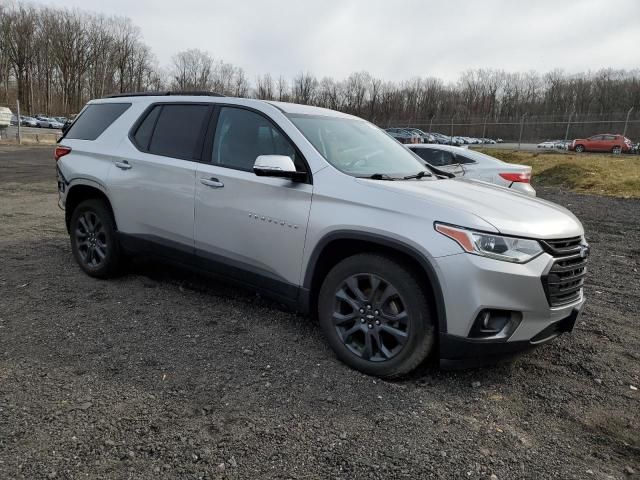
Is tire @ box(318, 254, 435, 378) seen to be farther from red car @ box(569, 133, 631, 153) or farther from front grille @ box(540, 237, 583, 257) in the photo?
red car @ box(569, 133, 631, 153)

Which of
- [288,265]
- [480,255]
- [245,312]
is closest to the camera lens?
[480,255]

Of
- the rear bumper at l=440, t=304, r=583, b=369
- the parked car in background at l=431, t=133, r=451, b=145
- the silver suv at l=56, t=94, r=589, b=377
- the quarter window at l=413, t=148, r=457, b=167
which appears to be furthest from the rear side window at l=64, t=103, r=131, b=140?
the parked car in background at l=431, t=133, r=451, b=145

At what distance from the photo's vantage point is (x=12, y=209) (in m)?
8.65

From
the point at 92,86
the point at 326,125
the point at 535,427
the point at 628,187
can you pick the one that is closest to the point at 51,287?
the point at 326,125

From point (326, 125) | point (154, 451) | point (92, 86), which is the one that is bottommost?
point (154, 451)

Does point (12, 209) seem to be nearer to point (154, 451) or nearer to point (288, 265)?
point (288, 265)

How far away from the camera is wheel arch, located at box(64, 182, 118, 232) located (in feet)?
15.4

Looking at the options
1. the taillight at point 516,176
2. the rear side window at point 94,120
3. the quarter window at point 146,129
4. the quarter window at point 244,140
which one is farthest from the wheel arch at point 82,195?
the taillight at point 516,176

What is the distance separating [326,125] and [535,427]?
2598 mm

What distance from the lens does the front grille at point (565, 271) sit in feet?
9.29

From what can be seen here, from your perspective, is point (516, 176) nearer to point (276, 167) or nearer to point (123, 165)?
point (276, 167)

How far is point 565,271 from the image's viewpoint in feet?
9.56

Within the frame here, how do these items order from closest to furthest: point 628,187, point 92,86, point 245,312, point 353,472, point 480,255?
point 353,472
point 480,255
point 245,312
point 628,187
point 92,86

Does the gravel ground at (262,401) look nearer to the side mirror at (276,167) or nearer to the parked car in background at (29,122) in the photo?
the side mirror at (276,167)
